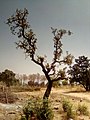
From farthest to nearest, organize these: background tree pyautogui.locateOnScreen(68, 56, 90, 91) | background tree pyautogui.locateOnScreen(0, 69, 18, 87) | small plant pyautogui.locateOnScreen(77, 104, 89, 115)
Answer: background tree pyautogui.locateOnScreen(0, 69, 18, 87)
background tree pyautogui.locateOnScreen(68, 56, 90, 91)
small plant pyautogui.locateOnScreen(77, 104, 89, 115)

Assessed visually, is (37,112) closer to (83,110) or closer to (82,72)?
(83,110)

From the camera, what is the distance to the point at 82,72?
3409 centimetres

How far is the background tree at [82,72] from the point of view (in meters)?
33.9

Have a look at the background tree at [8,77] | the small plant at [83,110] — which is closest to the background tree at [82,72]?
the background tree at [8,77]

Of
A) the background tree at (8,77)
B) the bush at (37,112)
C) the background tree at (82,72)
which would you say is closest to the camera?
the bush at (37,112)

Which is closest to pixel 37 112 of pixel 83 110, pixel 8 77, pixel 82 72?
pixel 83 110

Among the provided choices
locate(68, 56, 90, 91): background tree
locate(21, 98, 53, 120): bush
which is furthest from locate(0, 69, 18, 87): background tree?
locate(21, 98, 53, 120): bush

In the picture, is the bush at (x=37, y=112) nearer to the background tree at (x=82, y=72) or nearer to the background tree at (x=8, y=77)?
the background tree at (x=82, y=72)

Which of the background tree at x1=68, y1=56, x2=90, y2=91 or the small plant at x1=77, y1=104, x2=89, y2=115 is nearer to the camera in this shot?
the small plant at x1=77, y1=104, x2=89, y2=115

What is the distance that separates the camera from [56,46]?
19.5m

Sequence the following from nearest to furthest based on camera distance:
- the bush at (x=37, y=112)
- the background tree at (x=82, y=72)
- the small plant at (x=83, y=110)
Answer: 1. the bush at (x=37, y=112)
2. the small plant at (x=83, y=110)
3. the background tree at (x=82, y=72)

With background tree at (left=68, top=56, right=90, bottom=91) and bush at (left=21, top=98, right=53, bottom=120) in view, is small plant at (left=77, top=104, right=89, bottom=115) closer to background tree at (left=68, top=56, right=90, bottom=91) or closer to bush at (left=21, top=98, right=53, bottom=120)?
bush at (left=21, top=98, right=53, bottom=120)

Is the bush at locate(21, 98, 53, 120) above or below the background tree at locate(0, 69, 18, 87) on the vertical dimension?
below

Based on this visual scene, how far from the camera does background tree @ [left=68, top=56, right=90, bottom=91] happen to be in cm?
3388
